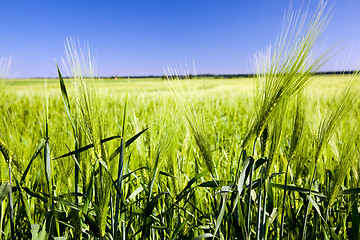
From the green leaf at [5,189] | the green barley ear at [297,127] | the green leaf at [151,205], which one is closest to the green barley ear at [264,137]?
the green barley ear at [297,127]

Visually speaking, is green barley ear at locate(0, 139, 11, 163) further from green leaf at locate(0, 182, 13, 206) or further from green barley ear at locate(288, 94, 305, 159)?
green barley ear at locate(288, 94, 305, 159)

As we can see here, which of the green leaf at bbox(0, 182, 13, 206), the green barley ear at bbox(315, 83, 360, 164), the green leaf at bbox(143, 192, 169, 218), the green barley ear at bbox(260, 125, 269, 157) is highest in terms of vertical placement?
the green barley ear at bbox(315, 83, 360, 164)

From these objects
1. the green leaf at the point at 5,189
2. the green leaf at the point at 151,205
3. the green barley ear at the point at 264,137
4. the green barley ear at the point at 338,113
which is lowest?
the green leaf at the point at 151,205

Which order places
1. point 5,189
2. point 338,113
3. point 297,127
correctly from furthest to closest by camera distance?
point 297,127, point 338,113, point 5,189

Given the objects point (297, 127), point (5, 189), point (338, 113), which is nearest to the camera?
point (5, 189)

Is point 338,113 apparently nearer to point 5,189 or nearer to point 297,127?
point 297,127

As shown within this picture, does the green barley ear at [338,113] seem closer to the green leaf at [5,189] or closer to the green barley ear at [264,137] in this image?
the green barley ear at [264,137]

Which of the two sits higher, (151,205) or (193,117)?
(193,117)

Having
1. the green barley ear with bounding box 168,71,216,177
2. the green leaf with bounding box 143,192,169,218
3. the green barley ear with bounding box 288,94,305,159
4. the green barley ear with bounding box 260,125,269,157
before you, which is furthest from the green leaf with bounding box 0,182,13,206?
the green barley ear with bounding box 288,94,305,159

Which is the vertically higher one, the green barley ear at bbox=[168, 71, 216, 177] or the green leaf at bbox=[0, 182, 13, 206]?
the green barley ear at bbox=[168, 71, 216, 177]

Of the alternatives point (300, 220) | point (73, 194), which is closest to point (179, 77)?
point (73, 194)

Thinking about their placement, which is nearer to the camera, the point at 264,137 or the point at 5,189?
the point at 5,189

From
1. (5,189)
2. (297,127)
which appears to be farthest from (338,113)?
(5,189)

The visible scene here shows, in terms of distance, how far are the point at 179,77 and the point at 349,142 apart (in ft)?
1.97
